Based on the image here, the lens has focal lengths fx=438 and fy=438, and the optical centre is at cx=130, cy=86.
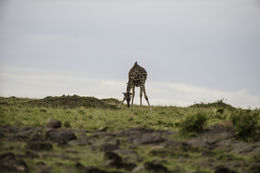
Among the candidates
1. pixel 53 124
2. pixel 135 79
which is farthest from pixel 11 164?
pixel 135 79

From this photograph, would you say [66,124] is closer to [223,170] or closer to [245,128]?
[245,128]

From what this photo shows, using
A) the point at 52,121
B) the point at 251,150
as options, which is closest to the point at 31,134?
the point at 52,121

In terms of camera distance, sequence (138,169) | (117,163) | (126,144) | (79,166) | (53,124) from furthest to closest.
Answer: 1. (53,124)
2. (126,144)
3. (117,163)
4. (138,169)
5. (79,166)

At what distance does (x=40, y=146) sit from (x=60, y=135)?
1.51 m

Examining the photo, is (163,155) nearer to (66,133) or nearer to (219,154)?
(219,154)

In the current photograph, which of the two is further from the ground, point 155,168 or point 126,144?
point 126,144

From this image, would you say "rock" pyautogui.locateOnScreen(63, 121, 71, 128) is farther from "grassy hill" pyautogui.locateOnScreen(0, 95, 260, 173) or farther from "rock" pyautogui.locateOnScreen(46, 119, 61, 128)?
"rock" pyautogui.locateOnScreen(46, 119, 61, 128)

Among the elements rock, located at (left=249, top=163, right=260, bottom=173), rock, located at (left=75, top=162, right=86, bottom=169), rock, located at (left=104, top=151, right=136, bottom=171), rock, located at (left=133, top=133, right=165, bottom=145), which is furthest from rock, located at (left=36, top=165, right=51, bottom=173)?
rock, located at (left=249, top=163, right=260, bottom=173)

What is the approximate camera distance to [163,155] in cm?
1540

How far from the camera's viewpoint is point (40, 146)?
15.4m

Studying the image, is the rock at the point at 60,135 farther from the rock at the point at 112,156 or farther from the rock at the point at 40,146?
the rock at the point at 112,156

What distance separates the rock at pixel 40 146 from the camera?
50.5 feet

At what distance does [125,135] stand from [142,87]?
38.9 feet

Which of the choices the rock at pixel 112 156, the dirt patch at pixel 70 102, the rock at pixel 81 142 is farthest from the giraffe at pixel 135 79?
the rock at pixel 112 156
